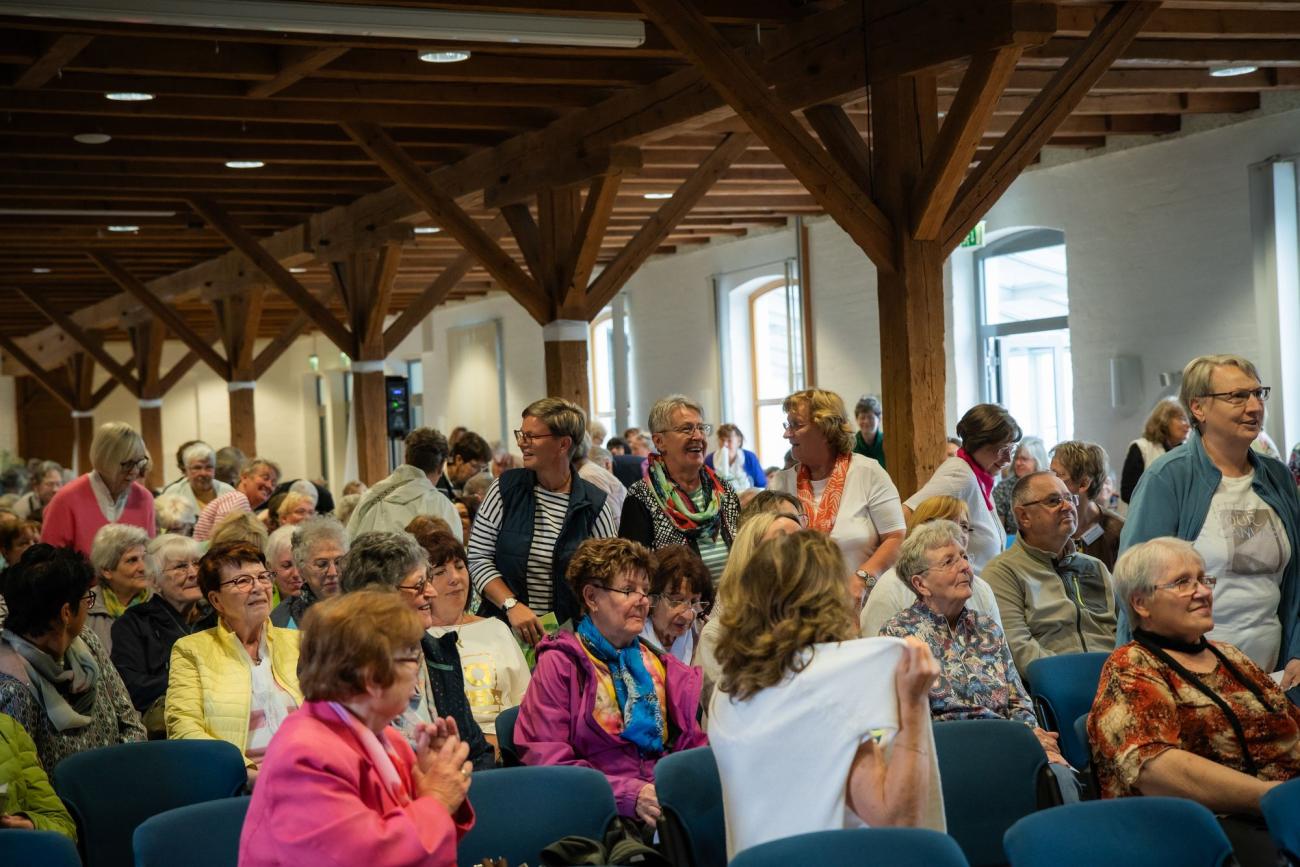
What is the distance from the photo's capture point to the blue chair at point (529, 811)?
3.49 m

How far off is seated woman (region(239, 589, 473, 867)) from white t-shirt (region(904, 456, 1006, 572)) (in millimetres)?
3281

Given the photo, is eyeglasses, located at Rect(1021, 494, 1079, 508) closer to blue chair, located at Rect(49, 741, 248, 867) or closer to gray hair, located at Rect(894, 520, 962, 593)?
gray hair, located at Rect(894, 520, 962, 593)

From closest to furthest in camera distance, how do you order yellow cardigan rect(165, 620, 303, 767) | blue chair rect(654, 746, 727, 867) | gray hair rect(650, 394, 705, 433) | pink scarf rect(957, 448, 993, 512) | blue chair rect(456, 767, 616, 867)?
blue chair rect(456, 767, 616, 867) → blue chair rect(654, 746, 727, 867) → yellow cardigan rect(165, 620, 303, 767) → gray hair rect(650, 394, 705, 433) → pink scarf rect(957, 448, 993, 512)

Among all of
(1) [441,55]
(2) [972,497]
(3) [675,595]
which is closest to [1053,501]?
(2) [972,497]

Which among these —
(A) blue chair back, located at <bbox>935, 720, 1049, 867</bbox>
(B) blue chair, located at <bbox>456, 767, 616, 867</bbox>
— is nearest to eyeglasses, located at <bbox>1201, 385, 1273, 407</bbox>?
(A) blue chair back, located at <bbox>935, 720, 1049, 867</bbox>

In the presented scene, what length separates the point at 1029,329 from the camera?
13.0 m

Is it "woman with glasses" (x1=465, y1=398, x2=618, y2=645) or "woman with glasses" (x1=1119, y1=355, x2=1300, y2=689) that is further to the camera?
"woman with glasses" (x1=465, y1=398, x2=618, y2=645)

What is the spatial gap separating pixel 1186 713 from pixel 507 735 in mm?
1865

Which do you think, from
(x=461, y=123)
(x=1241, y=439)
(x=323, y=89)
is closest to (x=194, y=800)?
(x=1241, y=439)

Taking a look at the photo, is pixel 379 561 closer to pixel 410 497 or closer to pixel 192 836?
pixel 192 836

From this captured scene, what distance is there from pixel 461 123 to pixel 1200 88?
4.75m

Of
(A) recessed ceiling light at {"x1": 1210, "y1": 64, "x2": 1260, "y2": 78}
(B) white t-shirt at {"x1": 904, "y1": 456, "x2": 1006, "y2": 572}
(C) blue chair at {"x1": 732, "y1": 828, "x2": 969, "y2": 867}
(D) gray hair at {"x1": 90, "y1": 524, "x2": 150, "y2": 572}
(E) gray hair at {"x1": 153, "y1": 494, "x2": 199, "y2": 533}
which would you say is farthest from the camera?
(A) recessed ceiling light at {"x1": 1210, "y1": 64, "x2": 1260, "y2": 78}

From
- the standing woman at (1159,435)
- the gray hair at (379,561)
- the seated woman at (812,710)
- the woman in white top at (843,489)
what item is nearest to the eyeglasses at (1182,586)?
the seated woman at (812,710)

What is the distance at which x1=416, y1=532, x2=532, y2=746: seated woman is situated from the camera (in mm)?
4770
